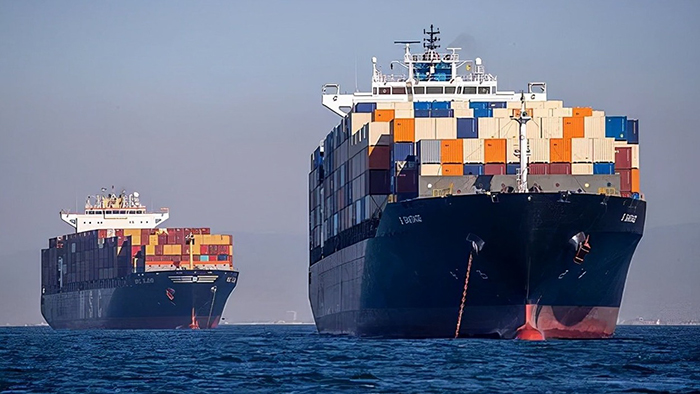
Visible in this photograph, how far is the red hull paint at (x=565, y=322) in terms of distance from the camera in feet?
143

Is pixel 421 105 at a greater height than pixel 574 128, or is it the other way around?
pixel 421 105

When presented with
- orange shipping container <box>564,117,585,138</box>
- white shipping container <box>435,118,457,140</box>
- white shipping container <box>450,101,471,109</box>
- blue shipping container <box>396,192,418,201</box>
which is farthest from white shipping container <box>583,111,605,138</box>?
white shipping container <box>450,101,471,109</box>

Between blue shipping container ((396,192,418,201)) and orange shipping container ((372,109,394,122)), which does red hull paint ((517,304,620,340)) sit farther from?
orange shipping container ((372,109,394,122))

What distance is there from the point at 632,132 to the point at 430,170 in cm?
860

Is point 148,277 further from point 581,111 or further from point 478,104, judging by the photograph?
point 581,111

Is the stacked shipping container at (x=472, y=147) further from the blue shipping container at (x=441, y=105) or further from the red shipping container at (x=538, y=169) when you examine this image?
the blue shipping container at (x=441, y=105)

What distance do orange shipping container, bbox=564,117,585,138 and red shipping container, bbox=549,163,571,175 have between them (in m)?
1.62

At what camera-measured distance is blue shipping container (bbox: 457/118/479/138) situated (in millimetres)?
48594

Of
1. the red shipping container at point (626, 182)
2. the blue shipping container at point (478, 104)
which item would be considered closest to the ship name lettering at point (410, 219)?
the red shipping container at point (626, 182)

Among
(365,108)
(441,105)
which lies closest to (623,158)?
(441,105)

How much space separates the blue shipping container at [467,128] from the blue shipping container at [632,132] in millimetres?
5962

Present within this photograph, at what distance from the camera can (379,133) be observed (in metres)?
51.8

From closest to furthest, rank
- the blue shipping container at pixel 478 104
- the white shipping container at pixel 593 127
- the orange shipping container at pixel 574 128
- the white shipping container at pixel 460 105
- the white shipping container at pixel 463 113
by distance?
1. the orange shipping container at pixel 574 128
2. the white shipping container at pixel 593 127
3. the white shipping container at pixel 463 113
4. the white shipping container at pixel 460 105
5. the blue shipping container at pixel 478 104

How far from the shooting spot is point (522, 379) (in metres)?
30.0
